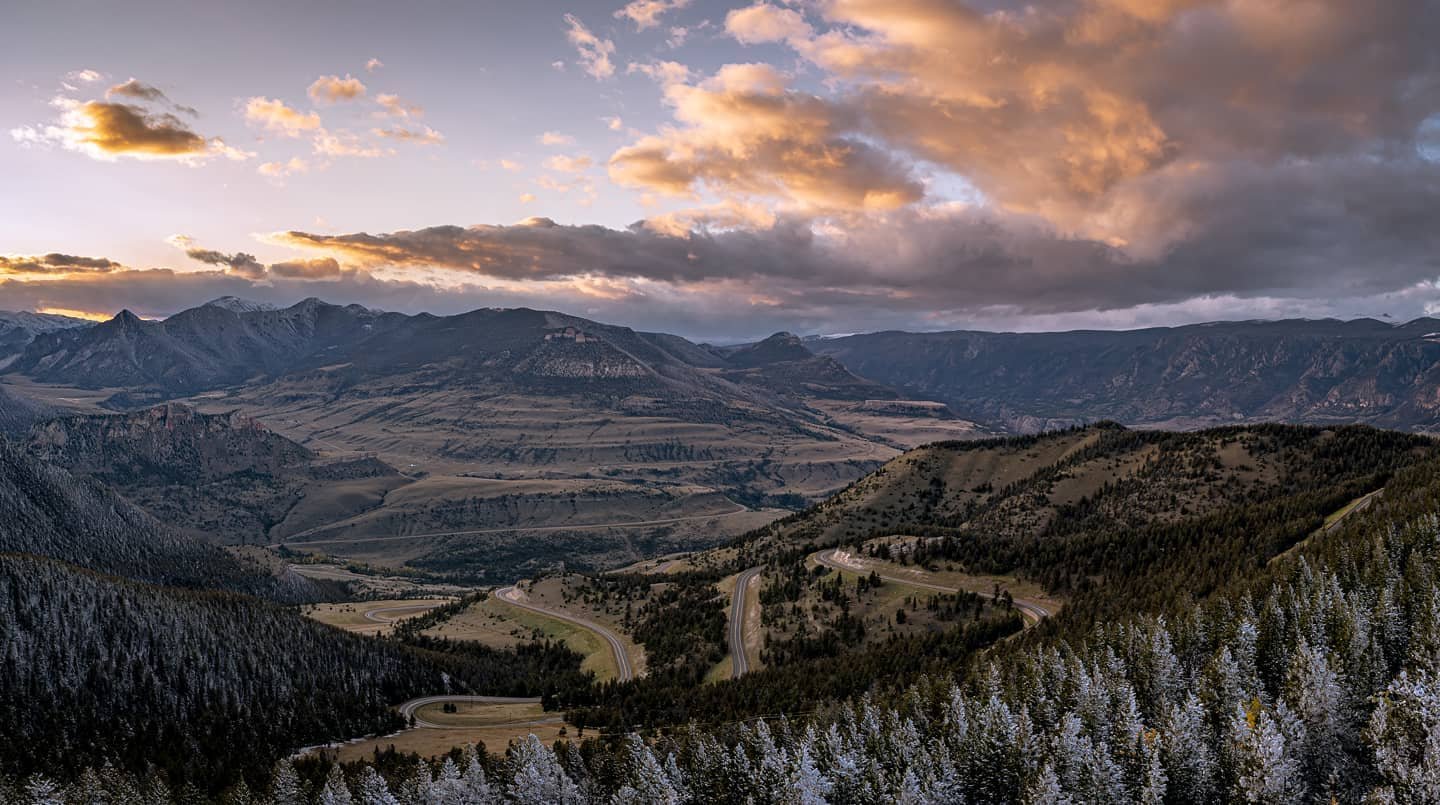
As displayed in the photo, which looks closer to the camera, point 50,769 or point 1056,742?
point 1056,742

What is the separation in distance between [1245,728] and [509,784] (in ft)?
267

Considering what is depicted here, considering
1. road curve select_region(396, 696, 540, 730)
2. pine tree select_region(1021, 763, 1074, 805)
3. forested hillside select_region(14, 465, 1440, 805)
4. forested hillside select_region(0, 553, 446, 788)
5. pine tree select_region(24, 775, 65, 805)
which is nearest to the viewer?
pine tree select_region(1021, 763, 1074, 805)

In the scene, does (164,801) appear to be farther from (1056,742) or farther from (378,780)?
(1056,742)

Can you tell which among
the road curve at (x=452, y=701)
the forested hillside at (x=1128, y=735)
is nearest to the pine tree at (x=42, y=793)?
the forested hillside at (x=1128, y=735)

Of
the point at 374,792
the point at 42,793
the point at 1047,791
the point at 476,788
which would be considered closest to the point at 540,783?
the point at 476,788

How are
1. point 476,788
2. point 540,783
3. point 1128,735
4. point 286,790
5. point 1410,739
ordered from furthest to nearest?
point 286,790, point 476,788, point 540,783, point 1128,735, point 1410,739

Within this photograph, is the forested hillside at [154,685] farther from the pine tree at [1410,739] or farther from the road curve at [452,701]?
the pine tree at [1410,739]

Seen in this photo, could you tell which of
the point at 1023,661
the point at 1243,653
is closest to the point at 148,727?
the point at 1023,661

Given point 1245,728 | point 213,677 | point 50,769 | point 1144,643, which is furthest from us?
point 213,677

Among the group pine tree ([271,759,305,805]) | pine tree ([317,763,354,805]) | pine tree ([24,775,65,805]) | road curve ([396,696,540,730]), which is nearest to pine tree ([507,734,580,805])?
pine tree ([317,763,354,805])

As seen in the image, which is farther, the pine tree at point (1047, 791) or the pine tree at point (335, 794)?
the pine tree at point (335, 794)

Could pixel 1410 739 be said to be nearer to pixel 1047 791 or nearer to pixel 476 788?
pixel 1047 791

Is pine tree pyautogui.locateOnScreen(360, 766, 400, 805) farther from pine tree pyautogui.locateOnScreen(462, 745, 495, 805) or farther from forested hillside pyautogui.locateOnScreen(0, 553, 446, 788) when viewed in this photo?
forested hillside pyautogui.locateOnScreen(0, 553, 446, 788)

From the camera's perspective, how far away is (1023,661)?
115m
